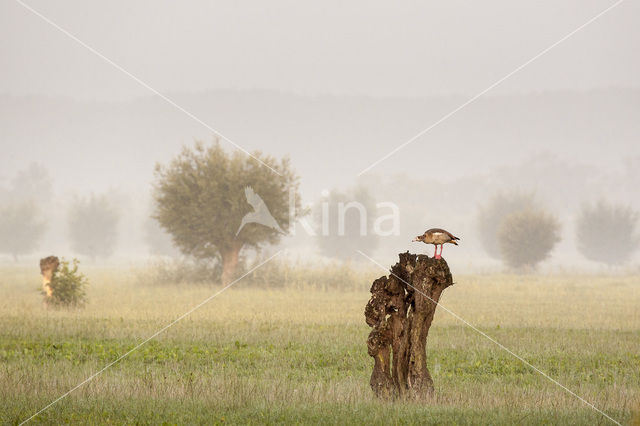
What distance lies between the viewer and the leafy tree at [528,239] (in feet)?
219

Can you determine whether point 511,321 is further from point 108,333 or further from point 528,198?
point 528,198

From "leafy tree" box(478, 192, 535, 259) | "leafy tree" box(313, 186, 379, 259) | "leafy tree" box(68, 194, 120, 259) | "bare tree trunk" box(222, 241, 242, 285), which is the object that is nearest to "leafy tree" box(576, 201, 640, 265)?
"leafy tree" box(478, 192, 535, 259)

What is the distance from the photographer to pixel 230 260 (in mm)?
42250

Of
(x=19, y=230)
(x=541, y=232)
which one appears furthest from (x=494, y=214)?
(x=19, y=230)

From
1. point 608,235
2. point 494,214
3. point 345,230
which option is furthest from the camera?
point 494,214

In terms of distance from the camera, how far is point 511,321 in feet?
82.1

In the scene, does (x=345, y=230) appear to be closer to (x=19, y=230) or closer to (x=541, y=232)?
(x=541, y=232)

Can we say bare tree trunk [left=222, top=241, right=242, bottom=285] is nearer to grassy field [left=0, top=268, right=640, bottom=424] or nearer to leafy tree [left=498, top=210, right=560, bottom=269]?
grassy field [left=0, top=268, right=640, bottom=424]

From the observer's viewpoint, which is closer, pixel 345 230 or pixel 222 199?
pixel 222 199

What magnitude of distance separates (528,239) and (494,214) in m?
28.5

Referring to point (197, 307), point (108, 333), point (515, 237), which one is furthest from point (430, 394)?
point (515, 237)

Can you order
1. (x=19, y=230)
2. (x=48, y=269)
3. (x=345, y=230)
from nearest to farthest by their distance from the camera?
(x=48, y=269), (x=345, y=230), (x=19, y=230)

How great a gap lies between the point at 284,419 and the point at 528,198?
9447 cm

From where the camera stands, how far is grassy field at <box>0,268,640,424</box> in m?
10.7
